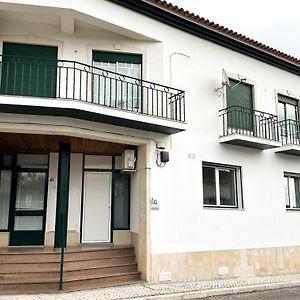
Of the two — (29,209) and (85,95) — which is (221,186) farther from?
(29,209)

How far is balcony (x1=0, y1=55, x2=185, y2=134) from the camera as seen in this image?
7.99 metres

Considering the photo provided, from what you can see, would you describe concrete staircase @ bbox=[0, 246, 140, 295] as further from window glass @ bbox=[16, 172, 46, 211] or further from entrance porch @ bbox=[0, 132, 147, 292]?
window glass @ bbox=[16, 172, 46, 211]

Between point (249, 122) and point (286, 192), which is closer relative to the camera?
point (249, 122)

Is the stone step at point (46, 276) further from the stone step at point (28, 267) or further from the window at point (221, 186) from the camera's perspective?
the window at point (221, 186)

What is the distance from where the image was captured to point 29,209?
10.8 metres

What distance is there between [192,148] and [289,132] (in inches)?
185

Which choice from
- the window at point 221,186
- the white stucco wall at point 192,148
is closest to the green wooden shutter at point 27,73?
the white stucco wall at point 192,148

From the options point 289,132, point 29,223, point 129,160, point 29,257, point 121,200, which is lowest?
point 29,257

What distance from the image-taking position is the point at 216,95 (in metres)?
11.1

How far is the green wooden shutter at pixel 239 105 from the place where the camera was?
37.7ft

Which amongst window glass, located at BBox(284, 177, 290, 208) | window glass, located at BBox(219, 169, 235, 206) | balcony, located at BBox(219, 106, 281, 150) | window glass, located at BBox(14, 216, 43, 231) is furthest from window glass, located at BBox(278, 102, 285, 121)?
window glass, located at BBox(14, 216, 43, 231)

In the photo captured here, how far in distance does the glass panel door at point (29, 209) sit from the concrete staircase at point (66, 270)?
1.46m

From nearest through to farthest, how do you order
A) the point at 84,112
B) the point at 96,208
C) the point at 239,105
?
the point at 84,112 < the point at 96,208 < the point at 239,105

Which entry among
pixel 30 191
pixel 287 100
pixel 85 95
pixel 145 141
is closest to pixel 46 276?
pixel 30 191
